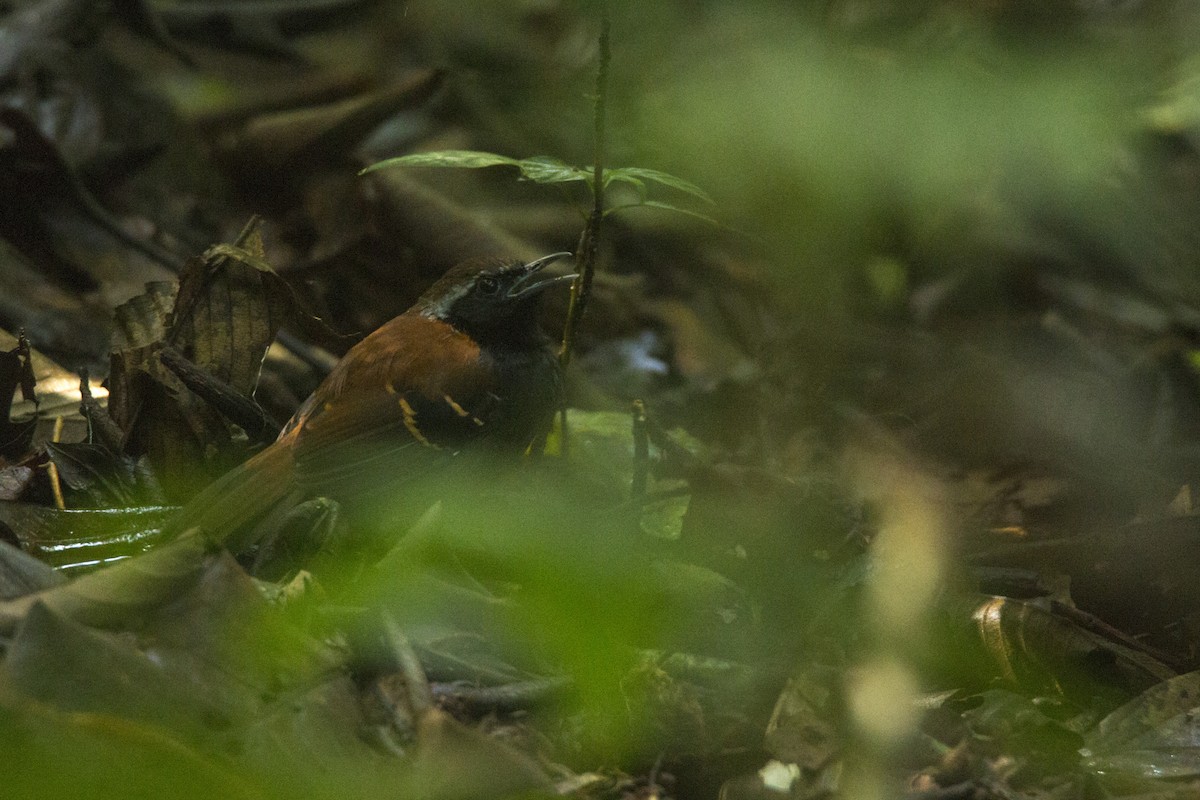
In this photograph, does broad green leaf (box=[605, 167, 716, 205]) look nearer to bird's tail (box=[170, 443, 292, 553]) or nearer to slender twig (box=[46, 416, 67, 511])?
bird's tail (box=[170, 443, 292, 553])

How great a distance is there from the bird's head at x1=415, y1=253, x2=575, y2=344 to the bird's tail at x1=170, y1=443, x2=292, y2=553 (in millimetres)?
915

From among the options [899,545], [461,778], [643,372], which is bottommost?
[643,372]

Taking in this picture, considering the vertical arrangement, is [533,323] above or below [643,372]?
above

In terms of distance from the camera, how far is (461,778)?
2078 mm

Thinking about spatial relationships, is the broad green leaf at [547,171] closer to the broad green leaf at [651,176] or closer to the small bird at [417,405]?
the broad green leaf at [651,176]

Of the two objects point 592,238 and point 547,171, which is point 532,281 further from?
point 547,171

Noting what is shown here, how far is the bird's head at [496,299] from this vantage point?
3.98 metres

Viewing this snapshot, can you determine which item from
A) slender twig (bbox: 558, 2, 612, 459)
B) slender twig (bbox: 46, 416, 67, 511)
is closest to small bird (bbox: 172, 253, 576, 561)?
slender twig (bbox: 558, 2, 612, 459)

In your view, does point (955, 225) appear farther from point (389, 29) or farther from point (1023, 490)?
point (389, 29)

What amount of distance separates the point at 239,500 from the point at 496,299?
1194mm

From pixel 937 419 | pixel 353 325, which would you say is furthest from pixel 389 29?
pixel 937 419

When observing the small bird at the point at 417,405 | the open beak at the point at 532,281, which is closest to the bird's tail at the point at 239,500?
the small bird at the point at 417,405

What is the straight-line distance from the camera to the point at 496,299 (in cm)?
398

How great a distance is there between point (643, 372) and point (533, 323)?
121 centimetres
